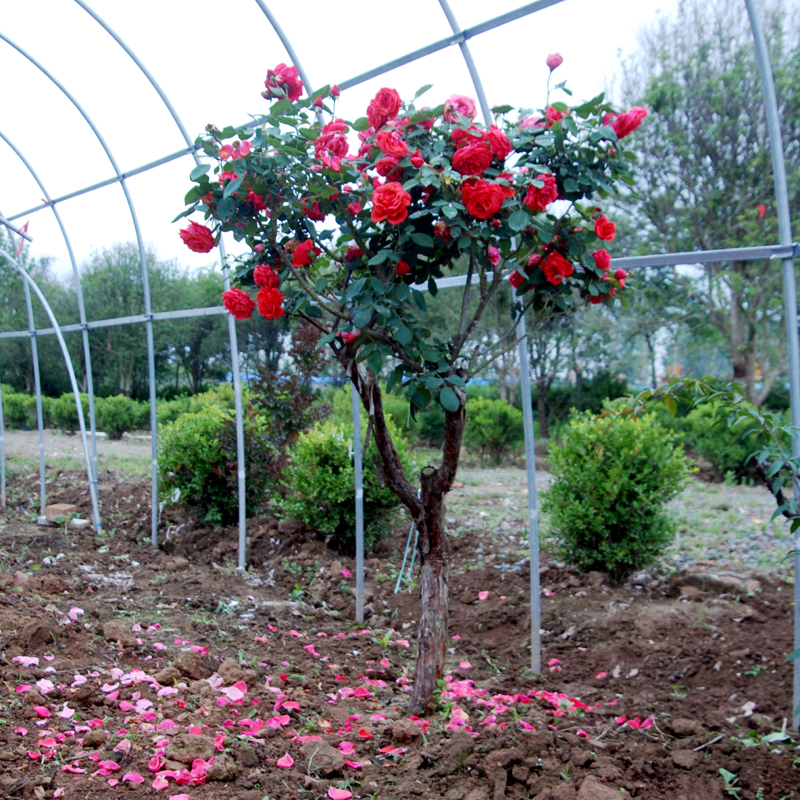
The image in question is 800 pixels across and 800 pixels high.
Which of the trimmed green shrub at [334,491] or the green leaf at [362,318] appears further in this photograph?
the trimmed green shrub at [334,491]

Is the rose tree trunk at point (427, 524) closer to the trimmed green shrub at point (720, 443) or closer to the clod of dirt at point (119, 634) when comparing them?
the clod of dirt at point (119, 634)

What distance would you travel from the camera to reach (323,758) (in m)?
1.97

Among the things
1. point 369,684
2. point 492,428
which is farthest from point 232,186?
point 492,428

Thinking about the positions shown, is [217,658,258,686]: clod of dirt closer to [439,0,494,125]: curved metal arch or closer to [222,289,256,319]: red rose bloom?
[222,289,256,319]: red rose bloom

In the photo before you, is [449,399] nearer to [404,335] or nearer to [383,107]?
[404,335]

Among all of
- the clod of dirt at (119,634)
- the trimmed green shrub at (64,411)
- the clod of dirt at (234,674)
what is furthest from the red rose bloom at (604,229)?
the trimmed green shrub at (64,411)

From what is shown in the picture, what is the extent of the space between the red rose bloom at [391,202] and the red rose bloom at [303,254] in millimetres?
351

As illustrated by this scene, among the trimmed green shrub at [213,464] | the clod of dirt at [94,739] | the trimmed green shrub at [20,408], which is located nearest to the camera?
the clod of dirt at [94,739]

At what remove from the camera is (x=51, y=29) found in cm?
434

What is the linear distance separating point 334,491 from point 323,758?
2288 millimetres

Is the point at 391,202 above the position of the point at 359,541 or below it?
above

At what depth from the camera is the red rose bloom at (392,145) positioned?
175 centimetres

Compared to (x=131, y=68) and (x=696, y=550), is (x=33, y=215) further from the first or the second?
(x=696, y=550)

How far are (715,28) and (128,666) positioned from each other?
28.4 feet
